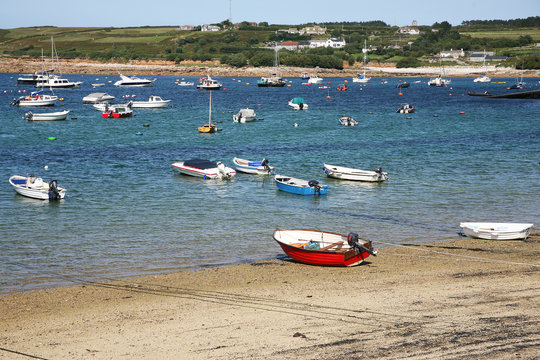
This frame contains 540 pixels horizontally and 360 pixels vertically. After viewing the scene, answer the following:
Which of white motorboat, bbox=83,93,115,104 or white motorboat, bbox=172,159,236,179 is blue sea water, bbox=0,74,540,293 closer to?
white motorboat, bbox=172,159,236,179

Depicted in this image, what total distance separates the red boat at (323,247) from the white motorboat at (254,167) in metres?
19.5

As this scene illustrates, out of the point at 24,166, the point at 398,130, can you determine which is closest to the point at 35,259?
the point at 24,166

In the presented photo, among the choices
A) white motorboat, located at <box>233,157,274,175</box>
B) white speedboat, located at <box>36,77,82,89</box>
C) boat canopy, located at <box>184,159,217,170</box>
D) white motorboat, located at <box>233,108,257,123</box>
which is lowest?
white motorboat, located at <box>233,157,274,175</box>

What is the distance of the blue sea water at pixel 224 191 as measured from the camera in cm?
2781

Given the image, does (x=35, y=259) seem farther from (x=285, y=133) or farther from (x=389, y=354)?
(x=285, y=133)

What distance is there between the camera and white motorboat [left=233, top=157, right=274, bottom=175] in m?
45.8

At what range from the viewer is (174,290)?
22.2m

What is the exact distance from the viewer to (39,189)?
123ft

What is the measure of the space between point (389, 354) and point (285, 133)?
195 feet

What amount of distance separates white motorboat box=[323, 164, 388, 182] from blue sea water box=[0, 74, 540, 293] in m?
0.86

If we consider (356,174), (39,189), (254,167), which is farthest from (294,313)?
(254,167)

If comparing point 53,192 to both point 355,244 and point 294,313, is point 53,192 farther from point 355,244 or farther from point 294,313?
point 294,313

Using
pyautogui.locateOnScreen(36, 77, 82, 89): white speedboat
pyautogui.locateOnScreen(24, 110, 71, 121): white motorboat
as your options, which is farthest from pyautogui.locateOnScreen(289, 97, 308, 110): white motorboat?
pyautogui.locateOnScreen(36, 77, 82, 89): white speedboat

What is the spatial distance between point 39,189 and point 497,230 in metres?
26.7
